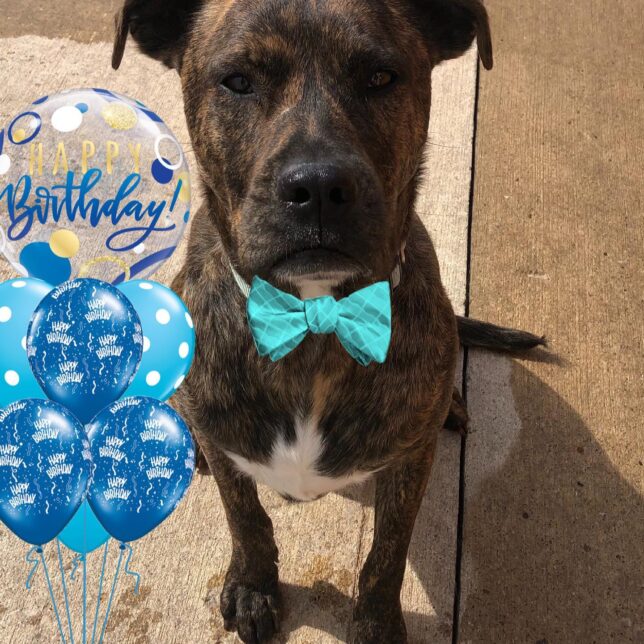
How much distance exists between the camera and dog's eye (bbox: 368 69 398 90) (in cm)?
230

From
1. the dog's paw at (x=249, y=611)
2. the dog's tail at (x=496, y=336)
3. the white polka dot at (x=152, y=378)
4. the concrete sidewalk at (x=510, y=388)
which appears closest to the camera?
the white polka dot at (x=152, y=378)

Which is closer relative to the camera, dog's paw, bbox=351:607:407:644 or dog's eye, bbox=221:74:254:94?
dog's eye, bbox=221:74:254:94

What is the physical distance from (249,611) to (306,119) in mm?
1708

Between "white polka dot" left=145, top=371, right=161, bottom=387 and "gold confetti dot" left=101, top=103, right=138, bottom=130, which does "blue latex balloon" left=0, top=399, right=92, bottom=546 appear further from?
"gold confetti dot" left=101, top=103, right=138, bottom=130

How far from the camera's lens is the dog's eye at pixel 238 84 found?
2.31m

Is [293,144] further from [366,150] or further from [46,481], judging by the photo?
[46,481]

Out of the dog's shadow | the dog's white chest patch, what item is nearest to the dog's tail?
→ the dog's shadow

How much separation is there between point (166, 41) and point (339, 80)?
651mm

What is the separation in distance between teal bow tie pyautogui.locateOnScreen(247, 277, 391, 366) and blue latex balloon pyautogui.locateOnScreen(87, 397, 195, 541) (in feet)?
1.22

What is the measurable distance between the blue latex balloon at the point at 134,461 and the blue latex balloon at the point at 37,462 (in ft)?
0.22

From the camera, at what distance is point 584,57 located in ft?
16.9

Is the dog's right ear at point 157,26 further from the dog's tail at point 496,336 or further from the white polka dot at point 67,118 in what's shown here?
the dog's tail at point 496,336

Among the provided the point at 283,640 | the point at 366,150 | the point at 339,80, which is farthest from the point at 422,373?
the point at 283,640

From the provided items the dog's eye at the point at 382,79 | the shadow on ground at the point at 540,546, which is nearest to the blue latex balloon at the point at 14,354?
the dog's eye at the point at 382,79
